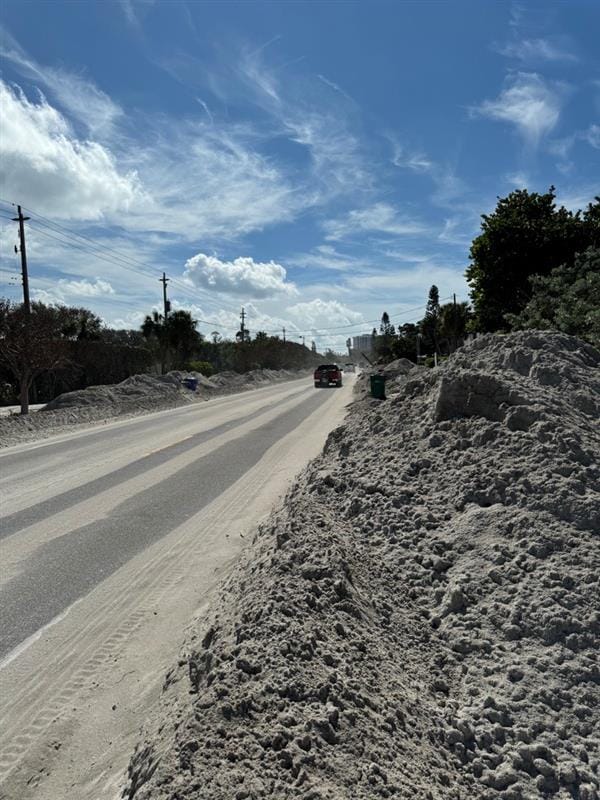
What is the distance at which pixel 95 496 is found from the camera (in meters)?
9.16

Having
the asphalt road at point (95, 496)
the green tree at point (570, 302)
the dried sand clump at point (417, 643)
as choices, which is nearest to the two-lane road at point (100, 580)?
the asphalt road at point (95, 496)

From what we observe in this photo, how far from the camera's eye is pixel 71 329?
132 ft

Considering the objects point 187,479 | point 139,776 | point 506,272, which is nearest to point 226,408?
point 506,272

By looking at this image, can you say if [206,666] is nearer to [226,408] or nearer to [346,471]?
[346,471]

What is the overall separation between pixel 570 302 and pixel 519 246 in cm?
827

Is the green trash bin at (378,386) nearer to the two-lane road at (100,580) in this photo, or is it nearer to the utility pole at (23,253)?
the two-lane road at (100,580)

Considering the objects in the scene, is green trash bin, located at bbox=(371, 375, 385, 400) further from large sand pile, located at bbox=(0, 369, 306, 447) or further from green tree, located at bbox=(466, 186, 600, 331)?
large sand pile, located at bbox=(0, 369, 306, 447)

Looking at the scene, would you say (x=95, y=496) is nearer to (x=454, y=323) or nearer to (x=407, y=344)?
(x=454, y=323)

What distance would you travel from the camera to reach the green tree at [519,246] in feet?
75.3

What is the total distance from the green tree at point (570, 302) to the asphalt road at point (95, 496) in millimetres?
8623

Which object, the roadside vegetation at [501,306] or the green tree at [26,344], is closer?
the roadside vegetation at [501,306]

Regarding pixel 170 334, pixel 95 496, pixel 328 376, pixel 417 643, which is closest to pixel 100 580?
pixel 417 643

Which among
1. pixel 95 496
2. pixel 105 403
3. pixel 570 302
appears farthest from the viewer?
pixel 105 403

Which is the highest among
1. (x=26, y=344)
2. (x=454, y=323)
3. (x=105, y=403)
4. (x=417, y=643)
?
(x=454, y=323)
